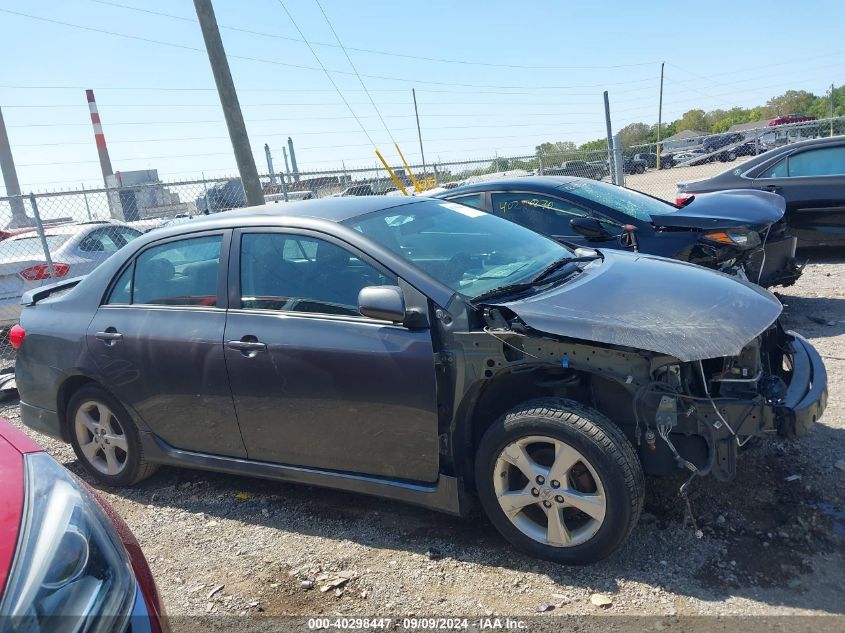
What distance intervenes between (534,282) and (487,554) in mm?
1329

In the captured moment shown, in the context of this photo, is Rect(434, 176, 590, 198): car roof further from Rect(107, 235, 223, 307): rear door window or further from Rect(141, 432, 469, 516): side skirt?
Rect(141, 432, 469, 516): side skirt

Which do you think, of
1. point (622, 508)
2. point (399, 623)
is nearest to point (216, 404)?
point (399, 623)

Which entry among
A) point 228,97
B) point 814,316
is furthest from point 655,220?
point 228,97

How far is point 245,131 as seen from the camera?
8453mm

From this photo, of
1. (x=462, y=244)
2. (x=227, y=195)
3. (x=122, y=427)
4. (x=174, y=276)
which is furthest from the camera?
(x=227, y=195)

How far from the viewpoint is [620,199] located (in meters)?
6.30

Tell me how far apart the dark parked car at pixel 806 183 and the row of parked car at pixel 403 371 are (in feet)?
14.8

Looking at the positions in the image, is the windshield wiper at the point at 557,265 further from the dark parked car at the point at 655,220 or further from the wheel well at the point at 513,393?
the dark parked car at the point at 655,220

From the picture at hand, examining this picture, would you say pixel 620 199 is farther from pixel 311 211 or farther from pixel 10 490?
pixel 10 490

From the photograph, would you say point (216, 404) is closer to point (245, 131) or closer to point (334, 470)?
point (334, 470)

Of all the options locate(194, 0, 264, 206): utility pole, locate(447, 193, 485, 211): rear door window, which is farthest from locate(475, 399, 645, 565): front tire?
locate(194, 0, 264, 206): utility pole

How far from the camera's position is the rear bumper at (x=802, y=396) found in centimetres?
287

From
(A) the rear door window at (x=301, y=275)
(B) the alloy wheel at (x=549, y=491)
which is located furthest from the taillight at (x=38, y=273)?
(B) the alloy wheel at (x=549, y=491)

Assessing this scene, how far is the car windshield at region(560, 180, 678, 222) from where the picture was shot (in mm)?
6039
